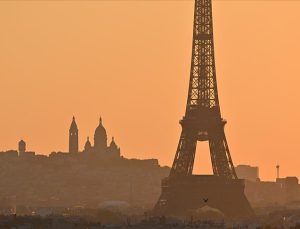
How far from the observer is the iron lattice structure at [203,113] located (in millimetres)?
158125

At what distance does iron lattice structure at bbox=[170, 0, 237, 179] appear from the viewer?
158 m

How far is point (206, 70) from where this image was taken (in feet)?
523

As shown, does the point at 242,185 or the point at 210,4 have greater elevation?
the point at 210,4

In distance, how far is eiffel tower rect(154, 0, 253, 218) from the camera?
158 meters

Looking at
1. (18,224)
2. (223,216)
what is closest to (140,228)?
(18,224)

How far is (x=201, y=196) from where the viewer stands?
522ft

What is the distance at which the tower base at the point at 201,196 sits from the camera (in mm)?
156875

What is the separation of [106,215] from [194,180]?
9166mm

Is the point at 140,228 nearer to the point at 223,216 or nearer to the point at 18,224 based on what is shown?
the point at 18,224

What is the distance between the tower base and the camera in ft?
515

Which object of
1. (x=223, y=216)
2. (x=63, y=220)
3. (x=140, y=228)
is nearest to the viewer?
(x=140, y=228)

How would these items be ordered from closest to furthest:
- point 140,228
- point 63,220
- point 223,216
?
point 140,228 → point 63,220 → point 223,216

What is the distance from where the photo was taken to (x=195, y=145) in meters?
159

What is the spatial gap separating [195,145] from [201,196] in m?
3.88
